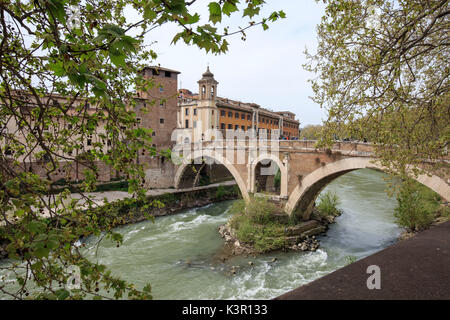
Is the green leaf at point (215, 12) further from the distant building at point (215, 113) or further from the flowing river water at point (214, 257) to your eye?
the distant building at point (215, 113)

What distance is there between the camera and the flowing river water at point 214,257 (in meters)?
10.9

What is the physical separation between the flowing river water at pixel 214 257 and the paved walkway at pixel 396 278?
269 inches

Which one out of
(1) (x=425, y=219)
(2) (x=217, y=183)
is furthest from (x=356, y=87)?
(2) (x=217, y=183)

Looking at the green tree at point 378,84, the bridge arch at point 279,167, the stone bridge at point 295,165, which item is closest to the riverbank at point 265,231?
the stone bridge at point 295,165

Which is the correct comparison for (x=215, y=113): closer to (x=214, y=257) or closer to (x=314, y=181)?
(x=314, y=181)

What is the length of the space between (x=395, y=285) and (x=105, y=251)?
14.3 metres

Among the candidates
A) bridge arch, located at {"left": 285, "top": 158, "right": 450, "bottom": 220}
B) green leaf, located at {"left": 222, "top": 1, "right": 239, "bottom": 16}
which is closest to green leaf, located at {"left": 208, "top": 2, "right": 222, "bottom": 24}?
green leaf, located at {"left": 222, "top": 1, "right": 239, "bottom": 16}

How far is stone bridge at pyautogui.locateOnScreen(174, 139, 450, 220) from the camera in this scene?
44.5ft

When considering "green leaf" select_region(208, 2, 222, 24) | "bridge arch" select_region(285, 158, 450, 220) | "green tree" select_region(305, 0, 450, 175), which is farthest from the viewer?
"bridge arch" select_region(285, 158, 450, 220)

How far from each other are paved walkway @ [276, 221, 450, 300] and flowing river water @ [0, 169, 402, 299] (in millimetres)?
6826

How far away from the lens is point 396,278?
1.93m

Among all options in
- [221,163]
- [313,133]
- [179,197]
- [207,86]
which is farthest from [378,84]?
[207,86]

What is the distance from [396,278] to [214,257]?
12.3 m

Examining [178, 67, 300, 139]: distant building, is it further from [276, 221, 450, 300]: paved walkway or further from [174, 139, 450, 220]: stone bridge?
[276, 221, 450, 300]: paved walkway
